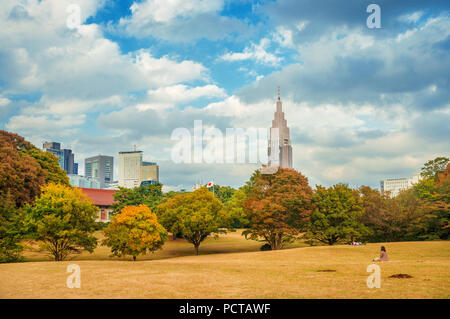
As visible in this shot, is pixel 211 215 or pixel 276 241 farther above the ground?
pixel 211 215

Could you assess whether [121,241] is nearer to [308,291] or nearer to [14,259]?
[14,259]

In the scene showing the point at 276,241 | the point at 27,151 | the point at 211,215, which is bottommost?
the point at 276,241

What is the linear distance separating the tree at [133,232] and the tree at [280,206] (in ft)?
44.4

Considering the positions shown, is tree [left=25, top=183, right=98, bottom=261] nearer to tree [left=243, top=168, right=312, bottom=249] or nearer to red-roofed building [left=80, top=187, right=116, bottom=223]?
tree [left=243, top=168, right=312, bottom=249]

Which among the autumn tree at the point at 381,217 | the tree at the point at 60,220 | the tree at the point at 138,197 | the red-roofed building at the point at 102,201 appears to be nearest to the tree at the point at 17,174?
the tree at the point at 60,220

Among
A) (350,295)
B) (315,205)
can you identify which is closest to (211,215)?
(315,205)

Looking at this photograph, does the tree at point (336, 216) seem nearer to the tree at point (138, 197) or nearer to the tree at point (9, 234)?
the tree at point (9, 234)

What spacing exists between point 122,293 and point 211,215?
36355 mm

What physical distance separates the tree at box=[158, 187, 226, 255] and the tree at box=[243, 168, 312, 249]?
491 centimetres

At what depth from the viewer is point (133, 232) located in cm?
3972

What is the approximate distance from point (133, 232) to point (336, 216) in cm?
2522

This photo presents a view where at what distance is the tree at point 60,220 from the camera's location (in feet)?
118
